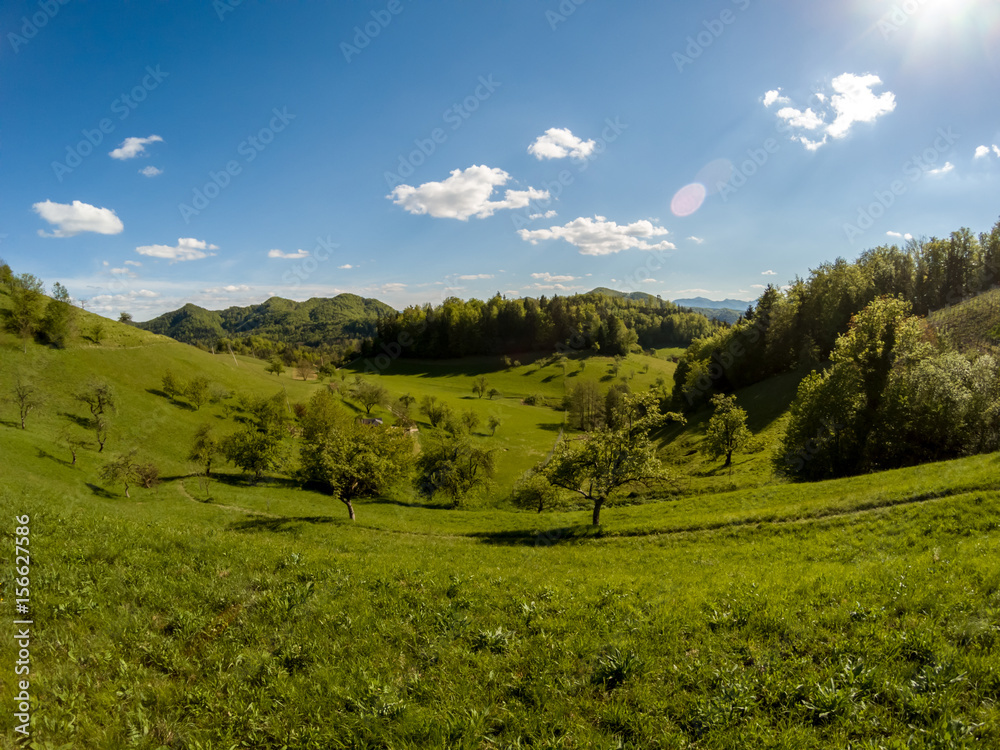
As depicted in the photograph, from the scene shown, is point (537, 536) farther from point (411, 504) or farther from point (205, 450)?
point (205, 450)

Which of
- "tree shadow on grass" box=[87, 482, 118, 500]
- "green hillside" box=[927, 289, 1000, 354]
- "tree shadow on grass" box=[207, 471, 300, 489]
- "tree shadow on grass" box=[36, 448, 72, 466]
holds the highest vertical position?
"green hillside" box=[927, 289, 1000, 354]

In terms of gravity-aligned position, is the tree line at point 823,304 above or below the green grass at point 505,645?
above

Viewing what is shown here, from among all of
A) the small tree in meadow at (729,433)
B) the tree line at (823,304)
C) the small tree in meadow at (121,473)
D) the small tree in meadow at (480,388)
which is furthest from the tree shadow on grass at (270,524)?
the small tree in meadow at (480,388)

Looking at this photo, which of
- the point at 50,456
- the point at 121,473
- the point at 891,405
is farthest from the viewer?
the point at 50,456

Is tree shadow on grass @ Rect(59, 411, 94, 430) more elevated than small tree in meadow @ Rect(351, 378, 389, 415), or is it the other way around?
small tree in meadow @ Rect(351, 378, 389, 415)

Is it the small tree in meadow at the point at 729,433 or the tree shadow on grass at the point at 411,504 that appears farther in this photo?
the small tree in meadow at the point at 729,433

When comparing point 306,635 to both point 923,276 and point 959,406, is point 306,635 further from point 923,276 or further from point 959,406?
point 923,276

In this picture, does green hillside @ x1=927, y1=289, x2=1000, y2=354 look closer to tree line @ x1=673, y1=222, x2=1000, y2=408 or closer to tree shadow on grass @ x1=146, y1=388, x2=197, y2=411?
tree line @ x1=673, y1=222, x2=1000, y2=408

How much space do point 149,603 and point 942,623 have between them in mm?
15606

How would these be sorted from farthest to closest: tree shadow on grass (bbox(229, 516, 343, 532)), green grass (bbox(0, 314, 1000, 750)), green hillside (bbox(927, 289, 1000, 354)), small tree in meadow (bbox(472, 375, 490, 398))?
1. small tree in meadow (bbox(472, 375, 490, 398))
2. green hillside (bbox(927, 289, 1000, 354))
3. tree shadow on grass (bbox(229, 516, 343, 532))
4. green grass (bbox(0, 314, 1000, 750))

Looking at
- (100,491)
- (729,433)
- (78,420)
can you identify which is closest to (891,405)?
(729,433)

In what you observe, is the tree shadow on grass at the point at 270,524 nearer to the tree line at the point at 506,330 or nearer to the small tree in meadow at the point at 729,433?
the small tree in meadow at the point at 729,433

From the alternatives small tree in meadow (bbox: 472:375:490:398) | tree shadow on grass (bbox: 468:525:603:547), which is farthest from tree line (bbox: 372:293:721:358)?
tree shadow on grass (bbox: 468:525:603:547)

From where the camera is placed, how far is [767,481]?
37.3 m
